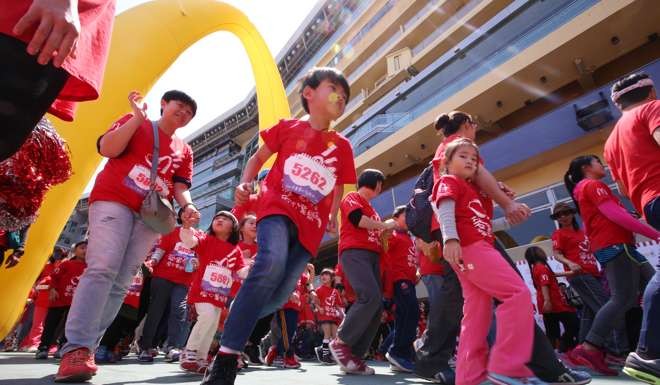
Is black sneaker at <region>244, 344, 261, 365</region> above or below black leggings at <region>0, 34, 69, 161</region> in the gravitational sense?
below

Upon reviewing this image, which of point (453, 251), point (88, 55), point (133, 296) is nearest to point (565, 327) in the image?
point (453, 251)

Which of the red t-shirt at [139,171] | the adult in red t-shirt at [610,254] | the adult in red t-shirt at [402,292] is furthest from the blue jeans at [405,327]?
the red t-shirt at [139,171]

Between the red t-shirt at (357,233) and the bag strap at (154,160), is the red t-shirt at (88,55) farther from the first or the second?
the red t-shirt at (357,233)

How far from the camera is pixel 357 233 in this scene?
11.7ft

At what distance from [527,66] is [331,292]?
8803 mm

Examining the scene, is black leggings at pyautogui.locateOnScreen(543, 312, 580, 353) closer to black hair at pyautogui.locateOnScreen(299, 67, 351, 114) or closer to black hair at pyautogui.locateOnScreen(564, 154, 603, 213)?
black hair at pyautogui.locateOnScreen(564, 154, 603, 213)

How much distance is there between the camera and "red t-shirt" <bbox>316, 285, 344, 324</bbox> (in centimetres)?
761

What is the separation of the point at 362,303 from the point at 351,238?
1.83 ft

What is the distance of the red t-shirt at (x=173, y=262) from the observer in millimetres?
4441

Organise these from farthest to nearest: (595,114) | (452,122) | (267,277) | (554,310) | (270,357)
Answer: (595,114) → (554,310) → (270,357) → (452,122) → (267,277)

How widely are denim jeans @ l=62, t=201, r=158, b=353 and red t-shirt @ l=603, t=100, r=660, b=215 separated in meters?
2.68

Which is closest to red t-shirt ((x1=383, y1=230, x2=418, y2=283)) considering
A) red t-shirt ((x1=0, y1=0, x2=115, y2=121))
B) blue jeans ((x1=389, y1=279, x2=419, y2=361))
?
blue jeans ((x1=389, y1=279, x2=419, y2=361))

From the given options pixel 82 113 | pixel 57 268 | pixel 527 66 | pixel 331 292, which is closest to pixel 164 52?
pixel 82 113

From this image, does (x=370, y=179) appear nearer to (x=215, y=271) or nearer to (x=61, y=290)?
(x=215, y=271)
